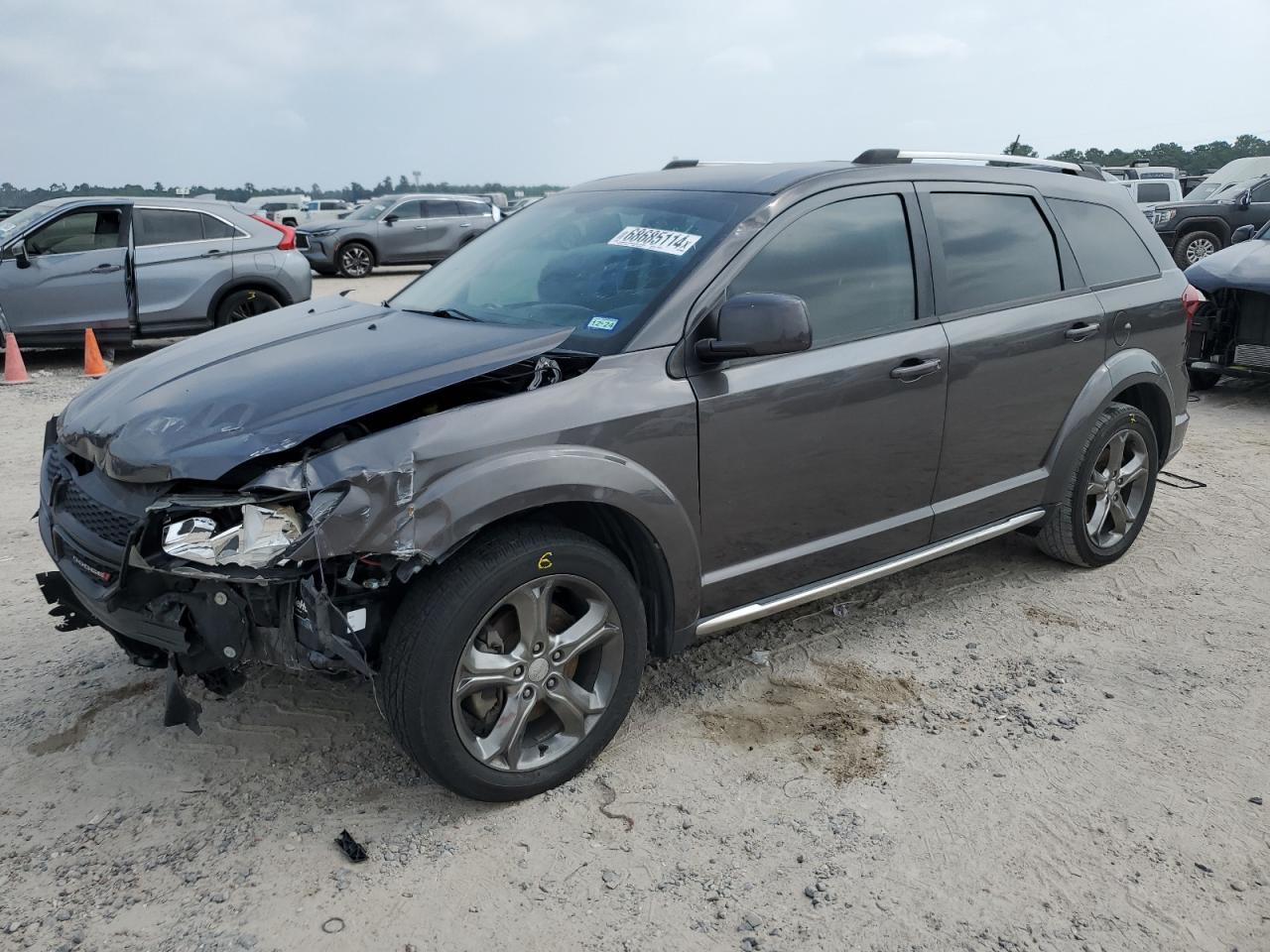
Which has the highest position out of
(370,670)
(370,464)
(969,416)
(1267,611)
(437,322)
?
(437,322)

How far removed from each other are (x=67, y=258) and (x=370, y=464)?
8927mm

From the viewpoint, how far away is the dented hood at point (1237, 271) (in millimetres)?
7762

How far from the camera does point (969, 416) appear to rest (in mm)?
3906

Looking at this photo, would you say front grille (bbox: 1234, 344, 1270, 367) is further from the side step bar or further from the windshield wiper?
the windshield wiper

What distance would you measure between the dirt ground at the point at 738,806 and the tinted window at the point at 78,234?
686cm

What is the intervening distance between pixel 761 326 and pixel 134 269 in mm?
8878

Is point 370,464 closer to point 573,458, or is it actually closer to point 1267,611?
point 573,458

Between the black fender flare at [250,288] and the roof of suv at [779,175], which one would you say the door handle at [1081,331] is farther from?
the black fender flare at [250,288]

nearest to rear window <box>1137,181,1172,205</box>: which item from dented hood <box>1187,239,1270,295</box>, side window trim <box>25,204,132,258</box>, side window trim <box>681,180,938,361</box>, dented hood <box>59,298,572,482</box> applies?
dented hood <box>1187,239,1270,295</box>

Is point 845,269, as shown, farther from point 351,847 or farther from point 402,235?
point 402,235

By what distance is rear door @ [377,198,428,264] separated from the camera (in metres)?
20.0

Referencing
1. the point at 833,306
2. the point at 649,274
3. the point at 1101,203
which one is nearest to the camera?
the point at 649,274

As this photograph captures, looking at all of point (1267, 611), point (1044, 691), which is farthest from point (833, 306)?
point (1267, 611)

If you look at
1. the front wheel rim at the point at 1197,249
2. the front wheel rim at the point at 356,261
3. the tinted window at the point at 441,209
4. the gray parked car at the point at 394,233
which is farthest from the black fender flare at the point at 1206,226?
the front wheel rim at the point at 356,261
